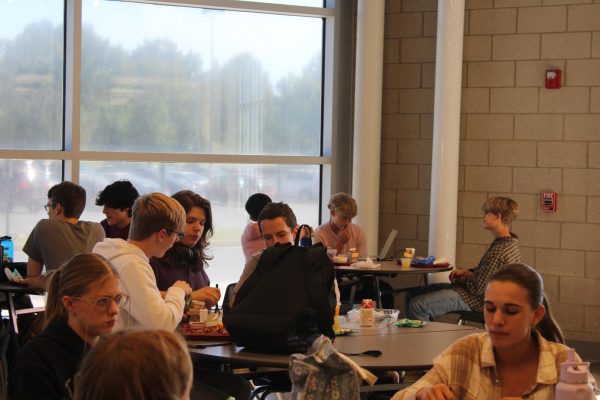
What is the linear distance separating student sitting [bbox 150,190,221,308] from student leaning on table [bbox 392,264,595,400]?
1801mm

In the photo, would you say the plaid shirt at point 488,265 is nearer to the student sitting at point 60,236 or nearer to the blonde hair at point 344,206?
the blonde hair at point 344,206

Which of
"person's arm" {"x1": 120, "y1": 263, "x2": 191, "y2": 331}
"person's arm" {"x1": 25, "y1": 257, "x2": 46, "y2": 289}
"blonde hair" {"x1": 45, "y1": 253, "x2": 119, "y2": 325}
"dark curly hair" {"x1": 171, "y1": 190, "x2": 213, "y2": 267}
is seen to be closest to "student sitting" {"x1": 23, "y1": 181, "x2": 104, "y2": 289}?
"person's arm" {"x1": 25, "y1": 257, "x2": 46, "y2": 289}

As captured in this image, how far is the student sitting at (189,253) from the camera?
398cm

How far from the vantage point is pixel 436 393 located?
7.68 feet

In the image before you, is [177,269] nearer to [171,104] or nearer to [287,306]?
[287,306]

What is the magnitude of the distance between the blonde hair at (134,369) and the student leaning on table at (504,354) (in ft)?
3.70

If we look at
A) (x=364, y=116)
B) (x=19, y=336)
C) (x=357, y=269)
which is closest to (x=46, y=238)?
(x=19, y=336)

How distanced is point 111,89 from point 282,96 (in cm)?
160

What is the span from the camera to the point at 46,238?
198 inches

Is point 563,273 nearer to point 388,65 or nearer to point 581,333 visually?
point 581,333

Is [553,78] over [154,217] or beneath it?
over

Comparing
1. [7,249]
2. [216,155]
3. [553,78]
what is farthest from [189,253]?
[553,78]

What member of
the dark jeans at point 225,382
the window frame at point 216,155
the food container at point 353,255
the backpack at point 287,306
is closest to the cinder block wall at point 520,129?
the window frame at point 216,155

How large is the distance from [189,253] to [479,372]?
1.98 metres
